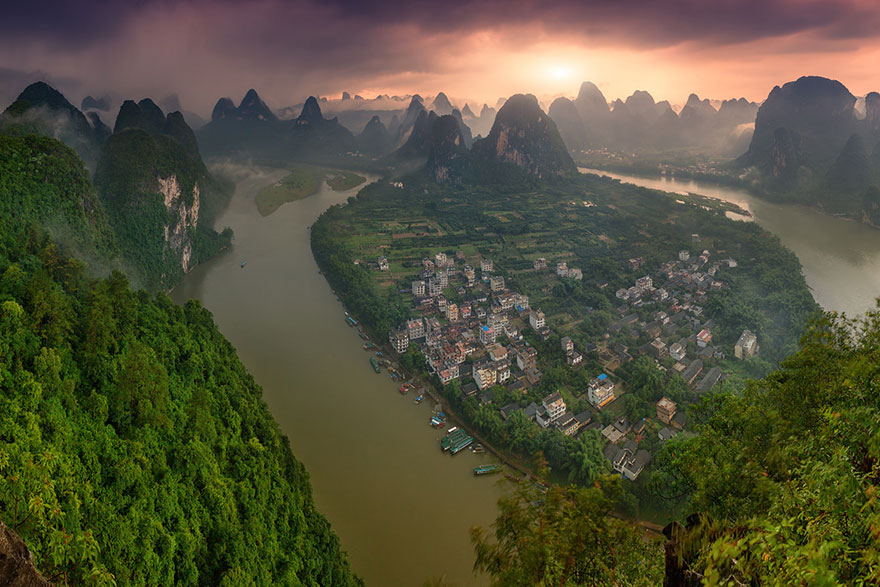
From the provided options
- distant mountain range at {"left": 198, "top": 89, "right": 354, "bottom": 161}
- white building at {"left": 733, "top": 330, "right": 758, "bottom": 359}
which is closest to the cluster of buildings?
white building at {"left": 733, "top": 330, "right": 758, "bottom": 359}

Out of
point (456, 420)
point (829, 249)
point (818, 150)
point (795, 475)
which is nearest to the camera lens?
point (795, 475)

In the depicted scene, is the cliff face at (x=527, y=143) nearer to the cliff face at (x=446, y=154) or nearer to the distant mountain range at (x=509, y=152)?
the distant mountain range at (x=509, y=152)

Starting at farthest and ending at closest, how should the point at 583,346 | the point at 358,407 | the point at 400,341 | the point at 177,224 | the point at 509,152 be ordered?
1. the point at 509,152
2. the point at 177,224
3. the point at 400,341
4. the point at 583,346
5. the point at 358,407

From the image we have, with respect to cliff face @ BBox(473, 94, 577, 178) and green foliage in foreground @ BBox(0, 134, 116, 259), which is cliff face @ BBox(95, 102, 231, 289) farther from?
cliff face @ BBox(473, 94, 577, 178)

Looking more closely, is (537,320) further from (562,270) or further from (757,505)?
(757,505)

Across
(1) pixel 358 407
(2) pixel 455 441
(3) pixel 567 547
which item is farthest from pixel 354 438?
(3) pixel 567 547

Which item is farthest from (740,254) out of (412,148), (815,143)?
(412,148)
